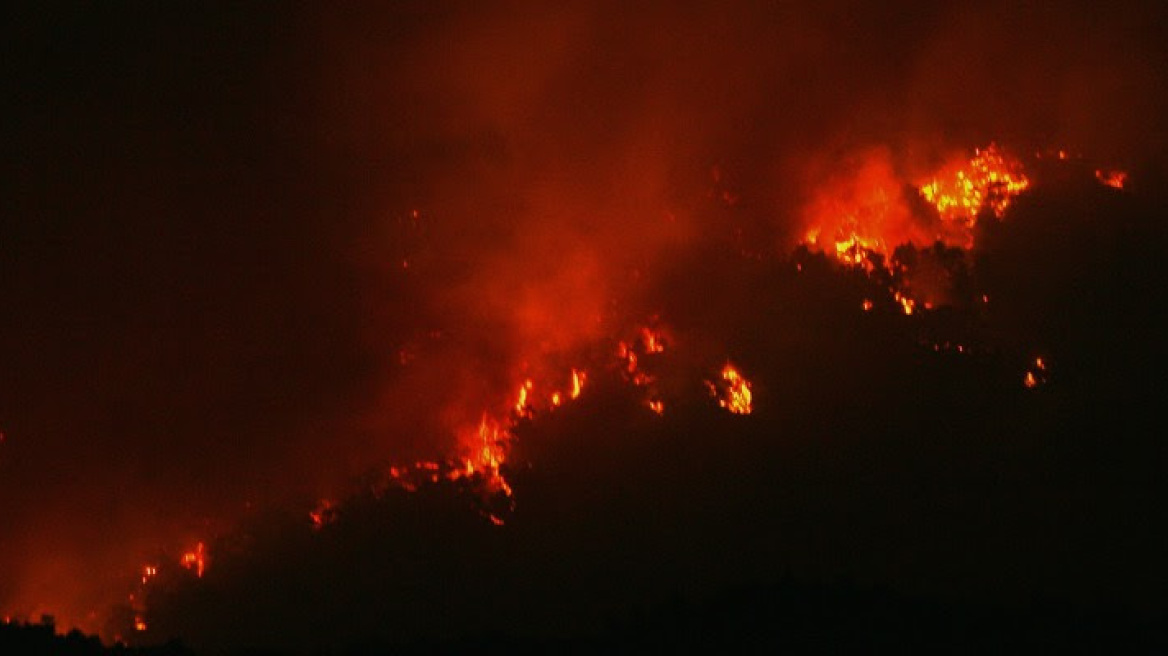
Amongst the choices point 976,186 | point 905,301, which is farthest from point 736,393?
point 976,186

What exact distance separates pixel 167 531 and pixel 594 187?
9128 mm

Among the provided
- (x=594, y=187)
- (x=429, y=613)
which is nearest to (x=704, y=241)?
(x=594, y=187)

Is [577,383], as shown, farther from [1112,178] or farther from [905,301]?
[1112,178]

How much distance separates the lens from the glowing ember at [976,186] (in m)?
20.9

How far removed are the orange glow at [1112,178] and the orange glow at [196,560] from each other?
15558 millimetres

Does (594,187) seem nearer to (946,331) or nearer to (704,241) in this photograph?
(704,241)

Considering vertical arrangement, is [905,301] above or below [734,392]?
above

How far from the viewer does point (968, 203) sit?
20922 mm

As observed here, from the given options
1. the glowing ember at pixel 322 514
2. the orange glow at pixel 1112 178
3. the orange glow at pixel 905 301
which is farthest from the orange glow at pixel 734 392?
the orange glow at pixel 1112 178

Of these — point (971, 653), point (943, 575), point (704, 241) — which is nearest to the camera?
point (971, 653)

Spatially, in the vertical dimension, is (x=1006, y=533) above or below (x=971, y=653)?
above

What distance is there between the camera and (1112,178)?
21031 mm

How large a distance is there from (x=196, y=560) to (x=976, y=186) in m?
13.8

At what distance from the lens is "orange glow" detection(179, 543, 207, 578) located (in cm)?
1942
